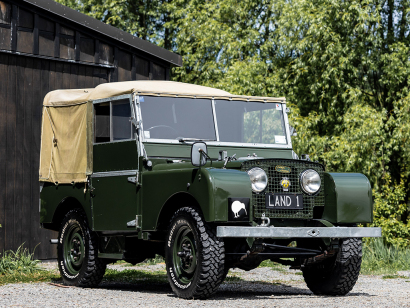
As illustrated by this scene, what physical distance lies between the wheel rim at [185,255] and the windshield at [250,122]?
174cm

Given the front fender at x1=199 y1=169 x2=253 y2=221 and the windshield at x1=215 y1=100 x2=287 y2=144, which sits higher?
the windshield at x1=215 y1=100 x2=287 y2=144

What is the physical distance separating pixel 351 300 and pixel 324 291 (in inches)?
29.0

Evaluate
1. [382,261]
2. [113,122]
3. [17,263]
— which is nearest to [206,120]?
[113,122]

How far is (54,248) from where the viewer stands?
1369 cm

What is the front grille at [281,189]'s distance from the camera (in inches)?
326

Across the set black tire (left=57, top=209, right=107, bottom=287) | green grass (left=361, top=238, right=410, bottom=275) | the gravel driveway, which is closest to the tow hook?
the gravel driveway

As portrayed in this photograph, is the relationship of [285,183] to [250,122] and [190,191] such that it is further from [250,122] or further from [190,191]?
[250,122]

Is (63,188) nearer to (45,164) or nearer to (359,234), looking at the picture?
(45,164)

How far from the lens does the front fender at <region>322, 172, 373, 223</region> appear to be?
860 centimetres

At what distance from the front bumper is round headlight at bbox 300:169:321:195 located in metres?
0.62

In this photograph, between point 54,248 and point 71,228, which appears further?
point 54,248

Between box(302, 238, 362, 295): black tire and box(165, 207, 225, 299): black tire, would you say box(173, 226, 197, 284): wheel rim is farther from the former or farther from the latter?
box(302, 238, 362, 295): black tire

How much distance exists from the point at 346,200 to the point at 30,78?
287 inches

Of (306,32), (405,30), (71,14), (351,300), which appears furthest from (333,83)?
(351,300)
